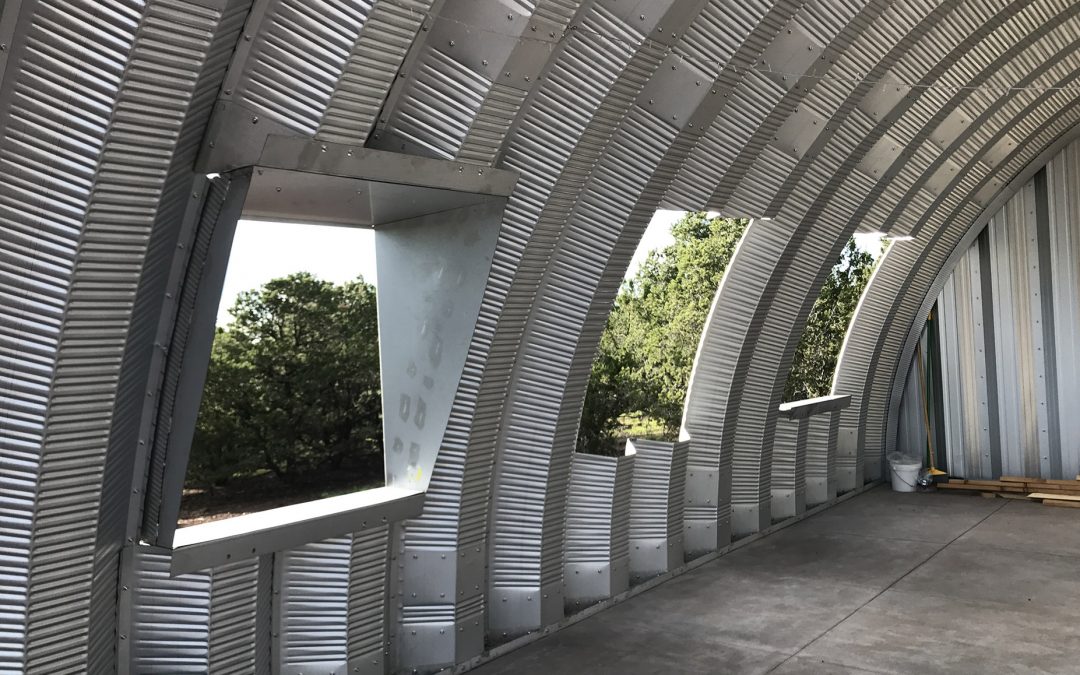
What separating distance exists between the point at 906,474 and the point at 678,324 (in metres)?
4.74

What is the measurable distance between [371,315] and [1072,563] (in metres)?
8.16

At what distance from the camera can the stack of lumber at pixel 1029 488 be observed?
14133 millimetres

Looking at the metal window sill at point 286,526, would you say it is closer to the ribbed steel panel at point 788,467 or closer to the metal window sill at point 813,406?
the metal window sill at point 813,406

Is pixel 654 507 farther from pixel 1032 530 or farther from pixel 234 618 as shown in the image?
pixel 1032 530

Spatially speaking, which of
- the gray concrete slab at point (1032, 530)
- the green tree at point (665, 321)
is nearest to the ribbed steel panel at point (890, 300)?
the gray concrete slab at point (1032, 530)

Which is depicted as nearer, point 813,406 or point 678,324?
point 813,406

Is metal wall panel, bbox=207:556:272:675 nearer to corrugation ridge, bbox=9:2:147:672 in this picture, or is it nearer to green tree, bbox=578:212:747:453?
corrugation ridge, bbox=9:2:147:672

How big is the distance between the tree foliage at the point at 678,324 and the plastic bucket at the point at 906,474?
348 centimetres

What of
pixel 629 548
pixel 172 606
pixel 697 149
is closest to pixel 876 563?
pixel 629 548

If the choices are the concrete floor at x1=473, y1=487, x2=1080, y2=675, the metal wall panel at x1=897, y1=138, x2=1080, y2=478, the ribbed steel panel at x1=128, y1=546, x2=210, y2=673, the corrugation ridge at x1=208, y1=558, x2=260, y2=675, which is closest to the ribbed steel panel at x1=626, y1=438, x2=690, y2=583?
the concrete floor at x1=473, y1=487, x2=1080, y2=675

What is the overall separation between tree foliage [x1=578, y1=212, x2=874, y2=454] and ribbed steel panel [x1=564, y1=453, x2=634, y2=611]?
6842mm

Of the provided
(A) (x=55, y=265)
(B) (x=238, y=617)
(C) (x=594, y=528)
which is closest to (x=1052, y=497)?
(C) (x=594, y=528)

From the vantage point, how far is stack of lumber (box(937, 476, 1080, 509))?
14133 mm

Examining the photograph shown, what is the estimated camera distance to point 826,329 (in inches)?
745
